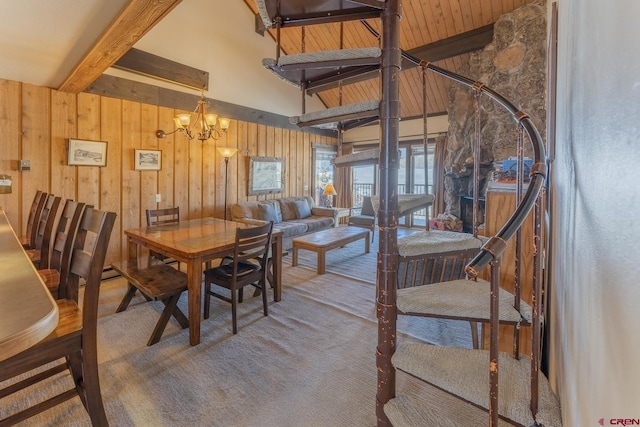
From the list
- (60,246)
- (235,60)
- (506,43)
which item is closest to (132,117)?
(235,60)

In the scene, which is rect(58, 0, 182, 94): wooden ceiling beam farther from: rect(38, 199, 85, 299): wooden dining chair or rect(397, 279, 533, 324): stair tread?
rect(397, 279, 533, 324): stair tread

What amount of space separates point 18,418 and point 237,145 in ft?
15.4

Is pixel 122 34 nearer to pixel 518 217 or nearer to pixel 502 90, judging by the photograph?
pixel 518 217

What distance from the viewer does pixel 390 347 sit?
51.3 inches

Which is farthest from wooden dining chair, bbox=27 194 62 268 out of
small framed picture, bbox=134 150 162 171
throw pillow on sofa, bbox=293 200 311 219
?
throw pillow on sofa, bbox=293 200 311 219

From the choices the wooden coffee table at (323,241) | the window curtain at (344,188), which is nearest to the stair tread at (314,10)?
the wooden coffee table at (323,241)

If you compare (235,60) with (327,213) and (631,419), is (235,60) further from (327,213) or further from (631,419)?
(631,419)

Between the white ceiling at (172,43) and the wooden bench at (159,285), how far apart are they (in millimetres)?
1933

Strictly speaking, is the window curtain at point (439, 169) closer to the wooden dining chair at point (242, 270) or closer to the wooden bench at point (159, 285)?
the wooden dining chair at point (242, 270)

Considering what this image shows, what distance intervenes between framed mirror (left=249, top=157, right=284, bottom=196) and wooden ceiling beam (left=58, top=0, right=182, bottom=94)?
294cm

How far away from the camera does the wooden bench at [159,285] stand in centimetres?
227

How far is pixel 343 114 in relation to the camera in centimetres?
144

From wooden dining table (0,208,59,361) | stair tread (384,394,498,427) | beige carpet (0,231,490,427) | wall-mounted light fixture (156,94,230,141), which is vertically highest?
wall-mounted light fixture (156,94,230,141)

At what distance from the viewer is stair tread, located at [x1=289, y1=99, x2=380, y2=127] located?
133cm
